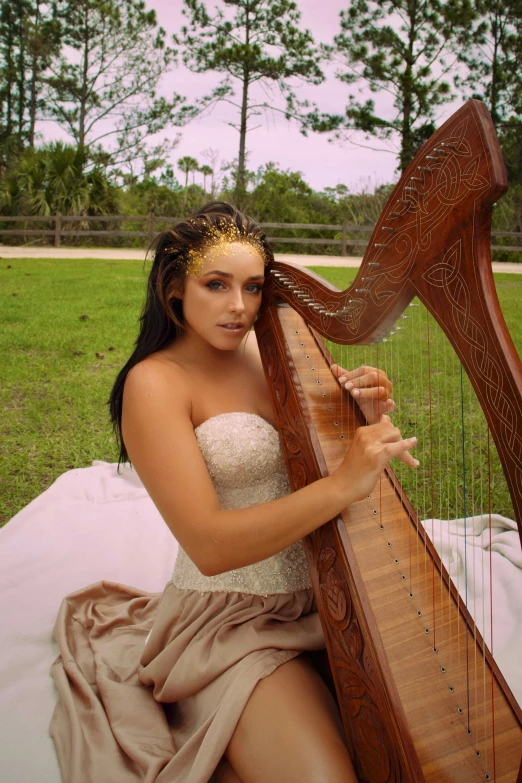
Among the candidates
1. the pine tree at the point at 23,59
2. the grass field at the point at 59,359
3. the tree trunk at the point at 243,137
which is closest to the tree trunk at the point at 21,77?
the pine tree at the point at 23,59

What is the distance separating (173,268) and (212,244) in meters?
0.14

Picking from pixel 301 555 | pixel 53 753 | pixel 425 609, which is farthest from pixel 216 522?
pixel 53 753

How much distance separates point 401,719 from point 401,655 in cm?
17

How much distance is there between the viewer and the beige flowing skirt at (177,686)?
1.58m

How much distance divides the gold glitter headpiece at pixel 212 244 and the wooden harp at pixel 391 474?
159mm

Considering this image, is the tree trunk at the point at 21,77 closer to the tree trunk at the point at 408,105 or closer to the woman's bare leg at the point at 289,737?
the tree trunk at the point at 408,105

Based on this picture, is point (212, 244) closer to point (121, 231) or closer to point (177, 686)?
point (177, 686)

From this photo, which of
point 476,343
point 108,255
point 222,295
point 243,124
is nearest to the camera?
point 476,343

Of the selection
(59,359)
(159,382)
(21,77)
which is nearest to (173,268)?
(159,382)

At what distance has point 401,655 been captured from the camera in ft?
4.70

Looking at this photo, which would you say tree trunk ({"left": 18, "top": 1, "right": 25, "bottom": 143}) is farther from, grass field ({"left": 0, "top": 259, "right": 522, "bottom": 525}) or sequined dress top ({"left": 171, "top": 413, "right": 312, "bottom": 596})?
sequined dress top ({"left": 171, "top": 413, "right": 312, "bottom": 596})

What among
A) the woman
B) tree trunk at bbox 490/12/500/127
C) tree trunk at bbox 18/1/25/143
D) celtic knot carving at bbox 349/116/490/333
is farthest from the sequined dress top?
tree trunk at bbox 18/1/25/143

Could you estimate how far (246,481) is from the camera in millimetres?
1854

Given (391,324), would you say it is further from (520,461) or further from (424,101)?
(424,101)
